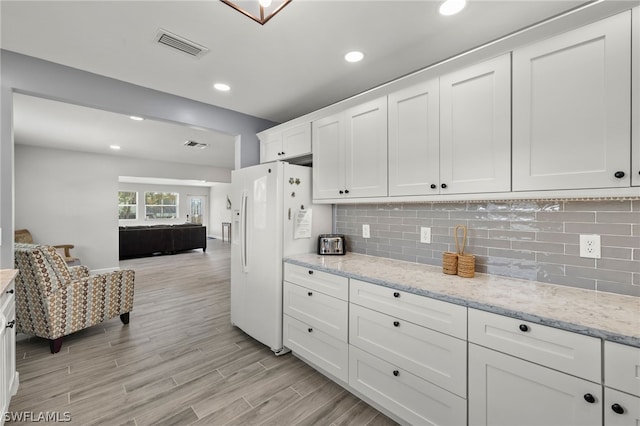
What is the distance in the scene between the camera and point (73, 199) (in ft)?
18.7

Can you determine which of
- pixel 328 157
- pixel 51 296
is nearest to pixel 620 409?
pixel 328 157

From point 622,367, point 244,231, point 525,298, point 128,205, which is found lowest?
point 622,367

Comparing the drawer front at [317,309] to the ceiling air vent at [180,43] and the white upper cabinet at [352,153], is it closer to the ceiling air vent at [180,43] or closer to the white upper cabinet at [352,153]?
the white upper cabinet at [352,153]

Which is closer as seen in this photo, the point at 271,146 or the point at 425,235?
the point at 425,235

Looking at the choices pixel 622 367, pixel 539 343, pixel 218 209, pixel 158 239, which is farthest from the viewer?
pixel 218 209

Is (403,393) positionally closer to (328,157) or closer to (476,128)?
(476,128)

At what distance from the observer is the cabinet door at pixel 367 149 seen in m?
2.18

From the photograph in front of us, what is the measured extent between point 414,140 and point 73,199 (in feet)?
22.3

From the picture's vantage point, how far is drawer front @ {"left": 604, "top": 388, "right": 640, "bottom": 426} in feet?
3.35

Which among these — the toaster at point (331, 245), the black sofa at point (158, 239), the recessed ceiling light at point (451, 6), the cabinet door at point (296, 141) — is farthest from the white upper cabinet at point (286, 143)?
the black sofa at point (158, 239)

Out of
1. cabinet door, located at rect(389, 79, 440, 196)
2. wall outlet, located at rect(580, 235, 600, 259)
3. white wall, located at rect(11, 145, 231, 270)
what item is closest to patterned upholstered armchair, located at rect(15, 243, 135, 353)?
cabinet door, located at rect(389, 79, 440, 196)

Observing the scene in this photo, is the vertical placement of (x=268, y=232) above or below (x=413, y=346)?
above

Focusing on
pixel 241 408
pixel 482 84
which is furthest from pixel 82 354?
pixel 482 84

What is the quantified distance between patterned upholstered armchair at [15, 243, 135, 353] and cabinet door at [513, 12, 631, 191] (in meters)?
3.81
